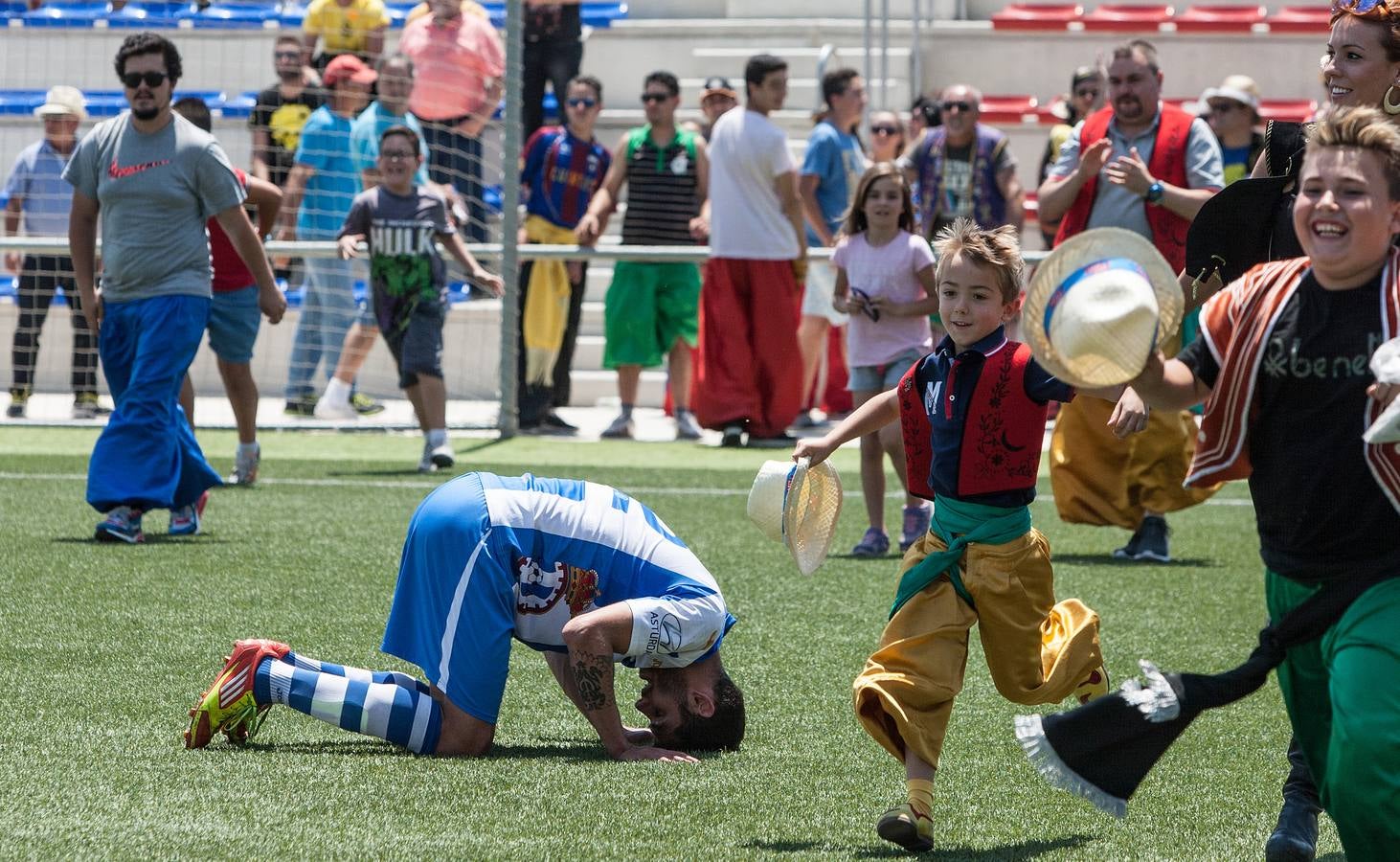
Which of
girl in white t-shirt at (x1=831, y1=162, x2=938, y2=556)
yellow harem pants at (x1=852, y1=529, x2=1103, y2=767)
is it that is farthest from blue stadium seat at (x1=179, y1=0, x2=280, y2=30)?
yellow harem pants at (x1=852, y1=529, x2=1103, y2=767)

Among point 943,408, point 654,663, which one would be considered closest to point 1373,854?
point 943,408

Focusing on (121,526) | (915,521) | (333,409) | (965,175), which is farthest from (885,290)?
(333,409)

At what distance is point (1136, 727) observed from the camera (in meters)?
3.50

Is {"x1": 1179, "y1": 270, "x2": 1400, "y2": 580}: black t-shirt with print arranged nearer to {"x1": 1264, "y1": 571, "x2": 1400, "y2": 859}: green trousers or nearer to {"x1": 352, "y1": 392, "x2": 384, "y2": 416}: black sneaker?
{"x1": 1264, "y1": 571, "x2": 1400, "y2": 859}: green trousers

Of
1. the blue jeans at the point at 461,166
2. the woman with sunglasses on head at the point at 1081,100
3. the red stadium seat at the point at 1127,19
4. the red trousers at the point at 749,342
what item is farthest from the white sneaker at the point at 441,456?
the red stadium seat at the point at 1127,19

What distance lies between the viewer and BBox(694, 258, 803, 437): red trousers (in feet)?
39.7

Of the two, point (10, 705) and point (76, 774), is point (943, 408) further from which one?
point (10, 705)

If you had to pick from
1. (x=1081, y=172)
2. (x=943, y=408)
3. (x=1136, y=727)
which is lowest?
(x=1136, y=727)

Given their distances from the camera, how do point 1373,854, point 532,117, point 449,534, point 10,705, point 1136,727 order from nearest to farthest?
1. point 1373,854
2. point 1136,727
3. point 449,534
4. point 10,705
5. point 532,117

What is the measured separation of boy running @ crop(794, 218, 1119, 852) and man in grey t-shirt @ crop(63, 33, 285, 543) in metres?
4.19

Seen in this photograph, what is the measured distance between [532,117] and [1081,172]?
7.69m

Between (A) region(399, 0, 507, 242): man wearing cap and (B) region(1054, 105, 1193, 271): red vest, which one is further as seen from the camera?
(A) region(399, 0, 507, 242): man wearing cap

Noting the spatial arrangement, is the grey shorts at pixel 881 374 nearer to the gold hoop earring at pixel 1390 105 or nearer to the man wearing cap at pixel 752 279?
the man wearing cap at pixel 752 279

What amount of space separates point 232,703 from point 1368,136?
292cm
